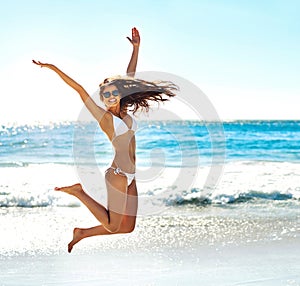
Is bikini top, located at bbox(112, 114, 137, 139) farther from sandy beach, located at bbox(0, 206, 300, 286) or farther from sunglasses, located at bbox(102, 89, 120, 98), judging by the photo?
sandy beach, located at bbox(0, 206, 300, 286)

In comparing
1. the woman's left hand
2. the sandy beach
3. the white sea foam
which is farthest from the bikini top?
the white sea foam

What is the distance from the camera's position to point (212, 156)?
2159 centimetres

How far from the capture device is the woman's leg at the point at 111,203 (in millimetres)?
4875

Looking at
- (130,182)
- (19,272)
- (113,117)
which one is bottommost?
(19,272)

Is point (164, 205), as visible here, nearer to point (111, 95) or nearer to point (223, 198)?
point (223, 198)

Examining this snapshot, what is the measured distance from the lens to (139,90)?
4957 mm

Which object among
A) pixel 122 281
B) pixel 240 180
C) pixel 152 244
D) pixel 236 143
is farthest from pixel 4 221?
pixel 236 143

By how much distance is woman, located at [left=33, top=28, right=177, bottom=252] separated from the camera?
4.88 meters

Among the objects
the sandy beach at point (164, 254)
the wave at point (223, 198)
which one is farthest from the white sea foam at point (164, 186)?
the sandy beach at point (164, 254)

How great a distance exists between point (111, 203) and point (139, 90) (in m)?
1.04

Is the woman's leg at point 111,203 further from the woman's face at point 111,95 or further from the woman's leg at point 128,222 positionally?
the woman's face at point 111,95

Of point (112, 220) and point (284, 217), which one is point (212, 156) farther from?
point (112, 220)

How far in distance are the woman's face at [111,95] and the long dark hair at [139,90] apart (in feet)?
0.10

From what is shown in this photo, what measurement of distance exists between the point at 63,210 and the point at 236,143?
66.7 ft
